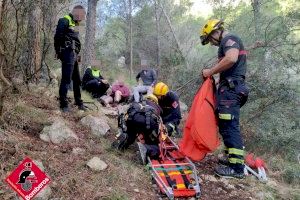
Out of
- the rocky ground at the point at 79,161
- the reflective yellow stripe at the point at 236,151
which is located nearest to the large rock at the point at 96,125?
the rocky ground at the point at 79,161

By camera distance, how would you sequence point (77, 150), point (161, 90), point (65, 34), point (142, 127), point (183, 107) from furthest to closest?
point (183, 107) → point (161, 90) → point (65, 34) → point (142, 127) → point (77, 150)

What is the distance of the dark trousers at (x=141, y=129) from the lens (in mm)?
5145

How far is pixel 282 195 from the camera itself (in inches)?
183

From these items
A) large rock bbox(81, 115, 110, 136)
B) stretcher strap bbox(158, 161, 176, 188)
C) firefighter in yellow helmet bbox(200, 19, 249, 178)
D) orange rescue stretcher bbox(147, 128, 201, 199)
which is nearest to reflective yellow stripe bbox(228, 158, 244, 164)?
firefighter in yellow helmet bbox(200, 19, 249, 178)

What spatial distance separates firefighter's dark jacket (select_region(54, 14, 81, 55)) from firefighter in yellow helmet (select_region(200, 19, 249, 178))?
2183 millimetres

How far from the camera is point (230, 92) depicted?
4.81 m

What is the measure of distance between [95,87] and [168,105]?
2919mm

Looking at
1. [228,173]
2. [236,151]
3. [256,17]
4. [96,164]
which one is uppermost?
[256,17]

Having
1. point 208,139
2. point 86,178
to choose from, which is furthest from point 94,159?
point 208,139

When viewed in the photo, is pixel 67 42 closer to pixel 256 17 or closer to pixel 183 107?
pixel 183 107

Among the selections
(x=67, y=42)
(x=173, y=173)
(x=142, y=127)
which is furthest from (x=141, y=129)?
(x=67, y=42)

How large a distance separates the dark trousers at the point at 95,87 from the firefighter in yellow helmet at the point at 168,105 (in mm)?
2763

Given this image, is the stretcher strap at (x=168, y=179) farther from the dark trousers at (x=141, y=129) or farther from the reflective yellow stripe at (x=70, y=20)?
the reflective yellow stripe at (x=70, y=20)

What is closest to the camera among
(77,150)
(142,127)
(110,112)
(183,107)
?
(77,150)
